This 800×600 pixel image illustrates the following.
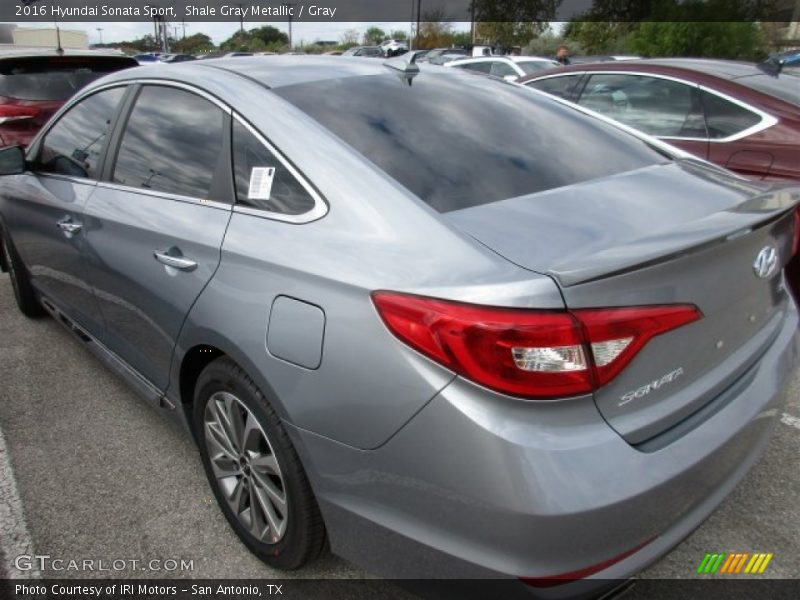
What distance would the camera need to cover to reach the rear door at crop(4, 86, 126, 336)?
2920 millimetres

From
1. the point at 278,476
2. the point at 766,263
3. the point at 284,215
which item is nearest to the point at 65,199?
the point at 284,215

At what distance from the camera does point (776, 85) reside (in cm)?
405

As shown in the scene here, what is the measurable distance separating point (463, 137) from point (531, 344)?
949 mm

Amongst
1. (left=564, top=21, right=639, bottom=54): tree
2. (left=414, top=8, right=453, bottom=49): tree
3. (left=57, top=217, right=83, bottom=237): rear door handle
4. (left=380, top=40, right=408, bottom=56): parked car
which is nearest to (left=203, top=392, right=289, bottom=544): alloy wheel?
(left=57, top=217, right=83, bottom=237): rear door handle

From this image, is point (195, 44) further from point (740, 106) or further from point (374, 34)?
point (740, 106)

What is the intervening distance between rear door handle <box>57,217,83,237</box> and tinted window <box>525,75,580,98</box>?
3.85 metres

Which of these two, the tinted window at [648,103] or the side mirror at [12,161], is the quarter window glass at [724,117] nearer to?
the tinted window at [648,103]

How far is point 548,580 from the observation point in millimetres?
1470

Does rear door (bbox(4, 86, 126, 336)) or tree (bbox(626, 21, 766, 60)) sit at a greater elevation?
tree (bbox(626, 21, 766, 60))

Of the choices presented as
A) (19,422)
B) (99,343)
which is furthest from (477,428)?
(19,422)

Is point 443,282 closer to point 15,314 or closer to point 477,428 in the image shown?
point 477,428

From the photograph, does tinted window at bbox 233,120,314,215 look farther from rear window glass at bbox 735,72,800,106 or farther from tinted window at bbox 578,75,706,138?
rear window glass at bbox 735,72,800,106

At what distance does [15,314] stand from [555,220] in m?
4.30

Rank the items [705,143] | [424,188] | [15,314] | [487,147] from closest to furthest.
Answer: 1. [424,188]
2. [487,147]
3. [705,143]
4. [15,314]
